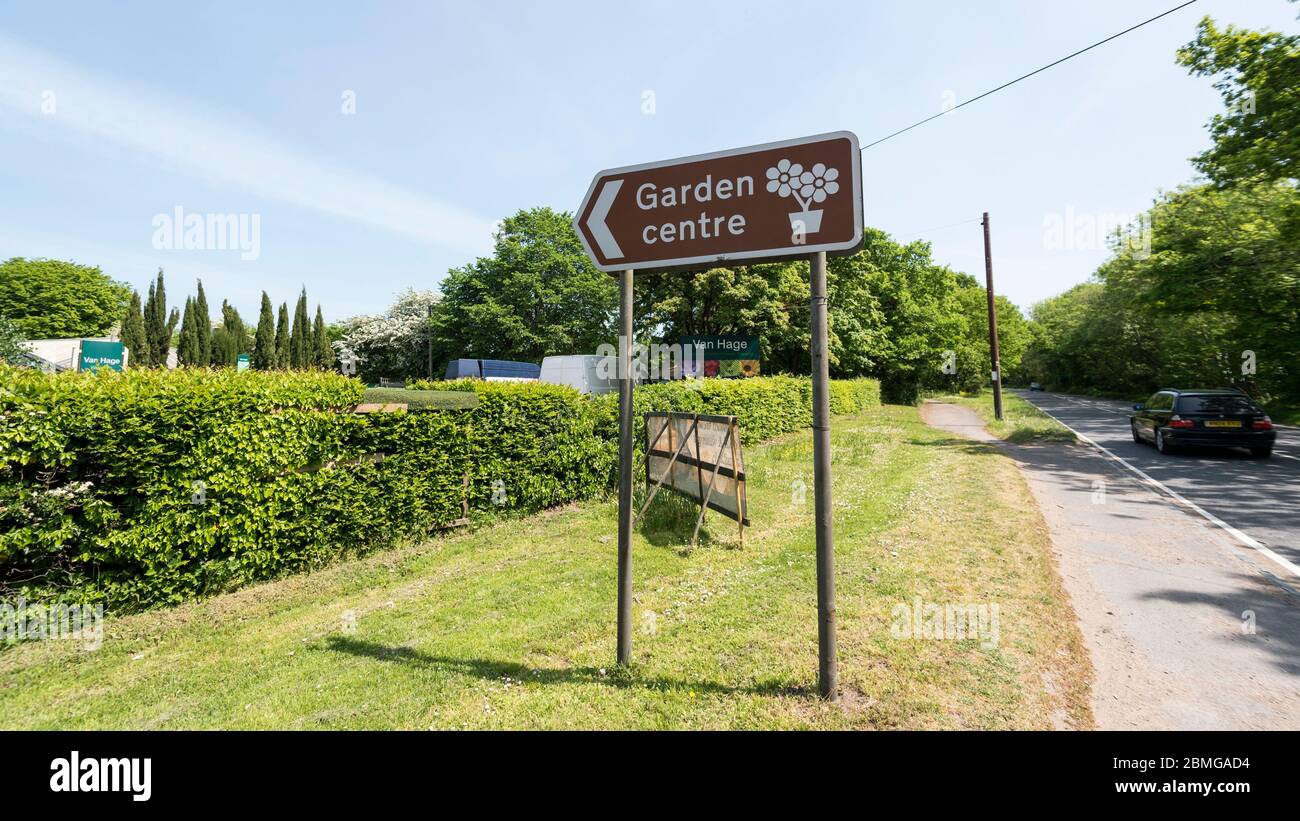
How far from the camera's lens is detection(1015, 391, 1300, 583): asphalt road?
6.70m

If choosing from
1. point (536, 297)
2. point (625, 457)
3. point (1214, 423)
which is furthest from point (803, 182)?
point (536, 297)

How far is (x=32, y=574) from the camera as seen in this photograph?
14.6 feet

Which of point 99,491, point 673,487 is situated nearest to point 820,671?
point 673,487

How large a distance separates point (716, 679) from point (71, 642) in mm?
5466

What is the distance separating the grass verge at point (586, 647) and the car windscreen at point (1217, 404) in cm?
967

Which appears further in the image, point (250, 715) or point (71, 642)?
point (71, 642)

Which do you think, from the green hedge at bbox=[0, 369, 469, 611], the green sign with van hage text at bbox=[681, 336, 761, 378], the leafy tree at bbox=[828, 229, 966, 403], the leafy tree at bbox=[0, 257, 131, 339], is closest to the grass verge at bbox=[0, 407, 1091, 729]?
the green hedge at bbox=[0, 369, 469, 611]

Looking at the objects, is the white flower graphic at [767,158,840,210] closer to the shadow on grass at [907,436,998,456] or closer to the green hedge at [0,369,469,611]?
the green hedge at [0,369,469,611]

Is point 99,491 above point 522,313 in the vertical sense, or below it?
below

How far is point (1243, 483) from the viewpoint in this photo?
31.1ft

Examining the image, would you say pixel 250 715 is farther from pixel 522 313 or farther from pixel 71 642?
pixel 522 313

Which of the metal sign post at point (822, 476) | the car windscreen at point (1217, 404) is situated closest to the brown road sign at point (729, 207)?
the metal sign post at point (822, 476)

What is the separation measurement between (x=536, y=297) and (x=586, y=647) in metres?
45.1
